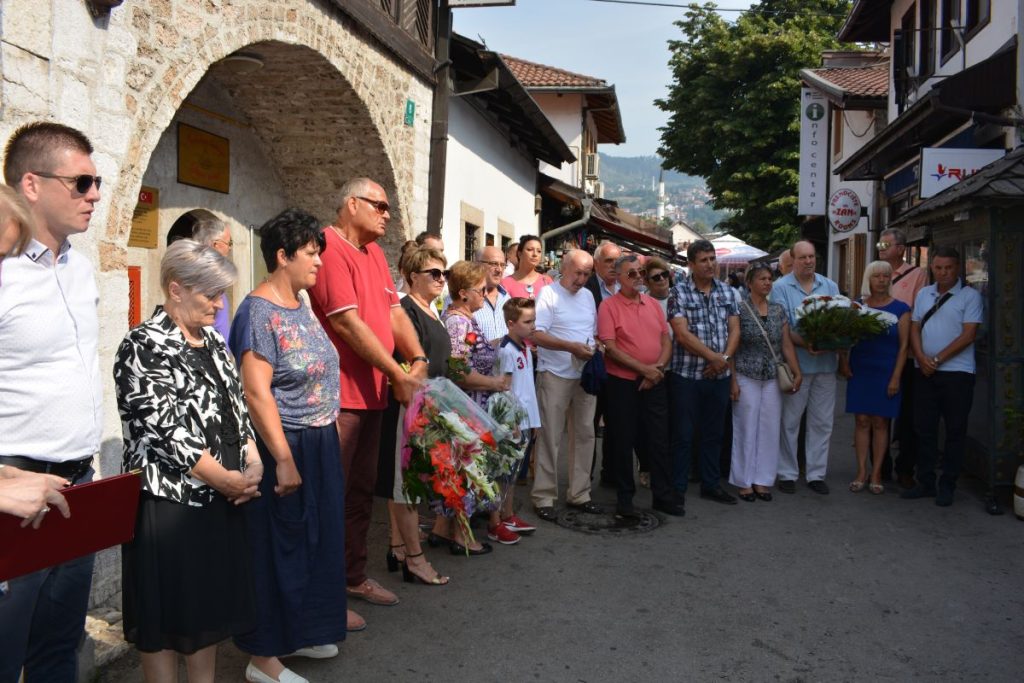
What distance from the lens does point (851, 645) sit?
4137mm

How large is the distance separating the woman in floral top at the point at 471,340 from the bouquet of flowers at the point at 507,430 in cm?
9

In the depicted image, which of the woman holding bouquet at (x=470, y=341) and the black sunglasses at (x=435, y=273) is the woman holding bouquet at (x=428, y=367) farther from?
the woman holding bouquet at (x=470, y=341)

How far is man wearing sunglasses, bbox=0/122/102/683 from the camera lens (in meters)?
2.43

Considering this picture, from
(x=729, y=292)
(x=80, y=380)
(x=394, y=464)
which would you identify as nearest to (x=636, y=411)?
(x=729, y=292)

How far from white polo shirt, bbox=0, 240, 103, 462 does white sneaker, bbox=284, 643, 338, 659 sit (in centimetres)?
157

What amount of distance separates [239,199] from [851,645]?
21.4 feet

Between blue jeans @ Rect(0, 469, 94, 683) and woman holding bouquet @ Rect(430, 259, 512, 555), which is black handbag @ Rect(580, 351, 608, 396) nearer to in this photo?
woman holding bouquet @ Rect(430, 259, 512, 555)

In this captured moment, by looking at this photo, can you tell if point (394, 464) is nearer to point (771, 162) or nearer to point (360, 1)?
point (360, 1)

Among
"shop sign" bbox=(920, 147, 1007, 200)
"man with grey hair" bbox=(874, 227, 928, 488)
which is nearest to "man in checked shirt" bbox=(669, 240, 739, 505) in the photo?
"man with grey hair" bbox=(874, 227, 928, 488)

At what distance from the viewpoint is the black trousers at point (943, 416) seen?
21.5ft

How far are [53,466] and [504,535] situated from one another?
349 cm

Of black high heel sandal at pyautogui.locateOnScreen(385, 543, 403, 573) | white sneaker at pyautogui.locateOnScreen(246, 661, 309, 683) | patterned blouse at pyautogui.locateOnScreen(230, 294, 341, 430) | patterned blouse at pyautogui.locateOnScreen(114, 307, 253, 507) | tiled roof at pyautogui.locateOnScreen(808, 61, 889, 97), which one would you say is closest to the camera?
patterned blouse at pyautogui.locateOnScreen(114, 307, 253, 507)

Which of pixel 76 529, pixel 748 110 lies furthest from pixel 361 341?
pixel 748 110

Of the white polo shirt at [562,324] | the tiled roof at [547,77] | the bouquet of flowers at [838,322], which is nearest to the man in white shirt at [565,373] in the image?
the white polo shirt at [562,324]
